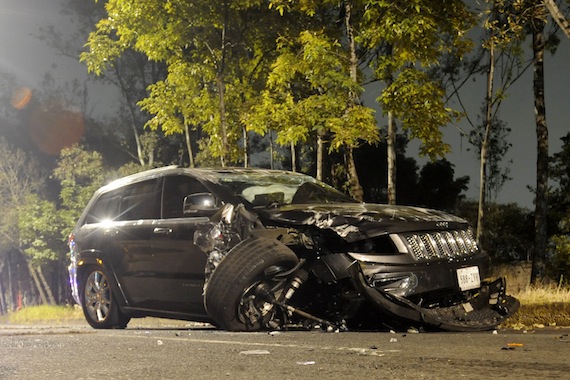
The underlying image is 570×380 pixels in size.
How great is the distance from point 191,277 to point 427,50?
8.50 metres

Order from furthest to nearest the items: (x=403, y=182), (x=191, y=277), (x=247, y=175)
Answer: (x=403, y=182)
(x=247, y=175)
(x=191, y=277)

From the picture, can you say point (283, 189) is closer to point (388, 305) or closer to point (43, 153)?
point (388, 305)

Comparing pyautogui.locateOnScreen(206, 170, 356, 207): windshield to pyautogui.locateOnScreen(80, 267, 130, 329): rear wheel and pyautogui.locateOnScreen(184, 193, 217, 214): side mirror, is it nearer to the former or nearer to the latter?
pyautogui.locateOnScreen(184, 193, 217, 214): side mirror

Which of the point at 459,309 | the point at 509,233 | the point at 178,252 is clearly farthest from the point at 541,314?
the point at 509,233

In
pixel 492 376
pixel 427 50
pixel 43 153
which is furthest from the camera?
pixel 43 153

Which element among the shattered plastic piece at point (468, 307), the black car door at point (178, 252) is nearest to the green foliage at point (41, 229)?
the black car door at point (178, 252)

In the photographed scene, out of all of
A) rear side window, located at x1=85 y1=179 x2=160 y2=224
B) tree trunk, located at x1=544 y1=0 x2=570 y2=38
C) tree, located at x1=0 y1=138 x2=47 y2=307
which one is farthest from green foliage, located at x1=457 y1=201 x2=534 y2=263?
rear side window, located at x1=85 y1=179 x2=160 y2=224

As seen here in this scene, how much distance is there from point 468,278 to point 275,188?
225 centimetres

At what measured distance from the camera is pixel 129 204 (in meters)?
9.95

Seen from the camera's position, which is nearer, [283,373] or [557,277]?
[283,373]

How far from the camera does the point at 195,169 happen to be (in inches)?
363

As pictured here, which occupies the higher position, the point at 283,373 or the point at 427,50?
the point at 427,50

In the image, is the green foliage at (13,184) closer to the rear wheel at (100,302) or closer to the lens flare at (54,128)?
the lens flare at (54,128)

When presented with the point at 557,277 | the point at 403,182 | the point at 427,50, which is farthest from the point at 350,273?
the point at 403,182
